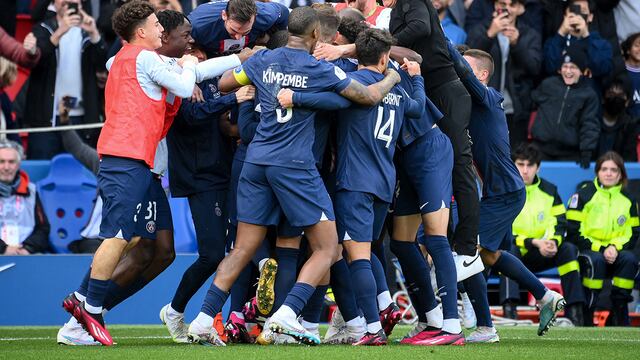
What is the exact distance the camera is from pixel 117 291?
9.96 meters

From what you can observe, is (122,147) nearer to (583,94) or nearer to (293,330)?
(293,330)

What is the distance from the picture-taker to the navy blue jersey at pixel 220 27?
1006cm

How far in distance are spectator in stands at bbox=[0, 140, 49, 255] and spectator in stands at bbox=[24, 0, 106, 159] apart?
1.02m

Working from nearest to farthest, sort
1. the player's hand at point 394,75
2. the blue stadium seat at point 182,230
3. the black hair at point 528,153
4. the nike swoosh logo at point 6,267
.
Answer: the player's hand at point 394,75, the nike swoosh logo at point 6,267, the black hair at point 528,153, the blue stadium seat at point 182,230

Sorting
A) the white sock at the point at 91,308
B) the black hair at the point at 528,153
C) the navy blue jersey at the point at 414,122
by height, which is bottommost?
the white sock at the point at 91,308

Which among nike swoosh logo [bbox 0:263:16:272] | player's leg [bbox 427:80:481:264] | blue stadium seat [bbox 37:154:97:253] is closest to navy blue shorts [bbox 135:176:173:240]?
player's leg [bbox 427:80:481:264]

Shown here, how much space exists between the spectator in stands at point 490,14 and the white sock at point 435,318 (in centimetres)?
646

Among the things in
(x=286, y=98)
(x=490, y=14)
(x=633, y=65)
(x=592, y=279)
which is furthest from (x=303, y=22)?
(x=633, y=65)

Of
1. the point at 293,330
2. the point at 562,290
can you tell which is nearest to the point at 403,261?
the point at 293,330

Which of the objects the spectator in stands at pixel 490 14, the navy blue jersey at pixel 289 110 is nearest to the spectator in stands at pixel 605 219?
the spectator in stands at pixel 490 14

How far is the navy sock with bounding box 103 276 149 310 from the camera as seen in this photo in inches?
390

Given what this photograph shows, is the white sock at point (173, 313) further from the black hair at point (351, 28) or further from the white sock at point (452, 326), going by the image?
the black hair at point (351, 28)

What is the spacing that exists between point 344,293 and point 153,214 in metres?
1.50

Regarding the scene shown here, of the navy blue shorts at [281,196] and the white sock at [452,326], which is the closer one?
the navy blue shorts at [281,196]
